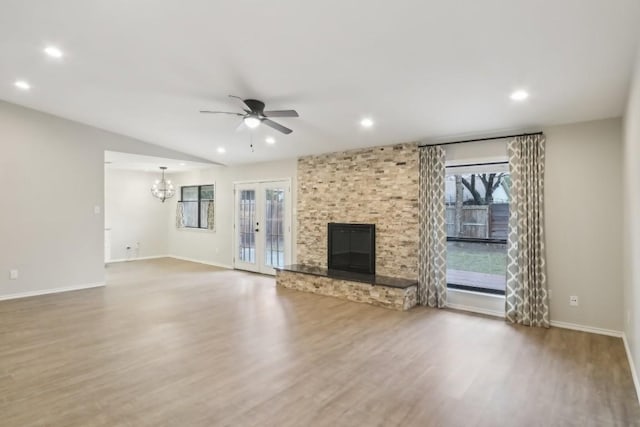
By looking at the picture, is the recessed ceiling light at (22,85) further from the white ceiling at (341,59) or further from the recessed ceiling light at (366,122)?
the recessed ceiling light at (366,122)

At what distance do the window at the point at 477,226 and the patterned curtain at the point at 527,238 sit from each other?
399 millimetres

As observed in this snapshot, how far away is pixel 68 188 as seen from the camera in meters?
6.19

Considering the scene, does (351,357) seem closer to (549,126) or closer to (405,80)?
(405,80)

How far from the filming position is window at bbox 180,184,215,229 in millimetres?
9531

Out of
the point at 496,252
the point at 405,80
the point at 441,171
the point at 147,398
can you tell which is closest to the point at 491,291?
the point at 496,252

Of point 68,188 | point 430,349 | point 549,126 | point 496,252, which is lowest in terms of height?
point 430,349

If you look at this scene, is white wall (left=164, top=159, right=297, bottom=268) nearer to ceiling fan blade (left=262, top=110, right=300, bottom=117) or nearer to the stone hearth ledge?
the stone hearth ledge

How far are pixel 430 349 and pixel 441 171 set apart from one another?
2.67 meters

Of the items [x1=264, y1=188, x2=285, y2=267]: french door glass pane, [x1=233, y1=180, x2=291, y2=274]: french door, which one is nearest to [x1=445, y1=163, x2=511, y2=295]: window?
[x1=233, y1=180, x2=291, y2=274]: french door

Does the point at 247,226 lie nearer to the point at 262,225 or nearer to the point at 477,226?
the point at 262,225

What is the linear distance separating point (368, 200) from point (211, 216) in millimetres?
4891

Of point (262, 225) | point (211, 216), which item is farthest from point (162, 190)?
point (262, 225)

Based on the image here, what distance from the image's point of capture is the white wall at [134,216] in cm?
965

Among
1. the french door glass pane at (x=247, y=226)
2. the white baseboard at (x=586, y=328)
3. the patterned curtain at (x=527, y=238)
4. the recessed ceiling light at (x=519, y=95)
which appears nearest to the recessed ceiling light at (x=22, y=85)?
the french door glass pane at (x=247, y=226)
